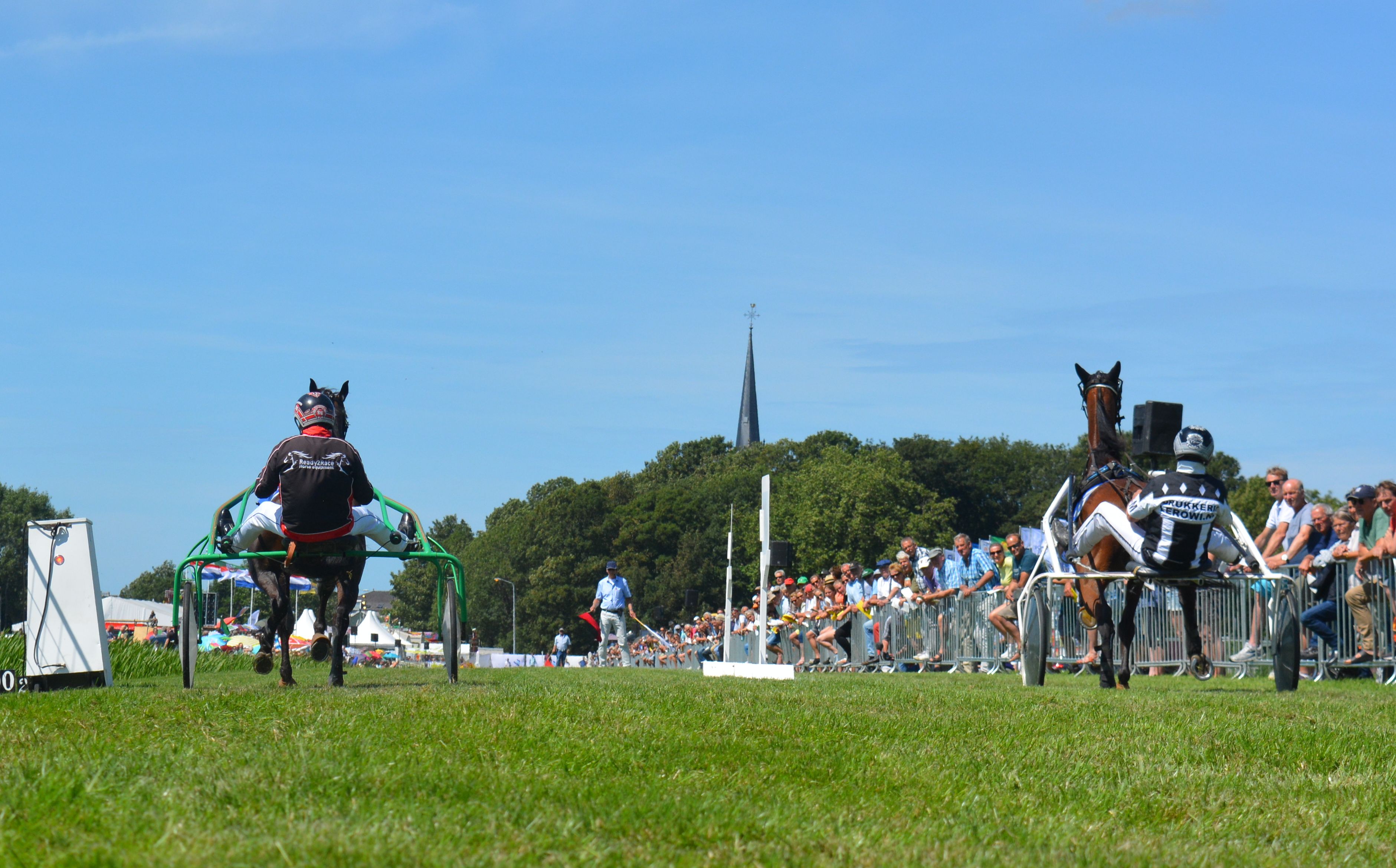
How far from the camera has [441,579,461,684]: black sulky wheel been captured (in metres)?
12.5

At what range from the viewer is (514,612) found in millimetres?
101375

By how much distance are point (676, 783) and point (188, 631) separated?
27.7ft

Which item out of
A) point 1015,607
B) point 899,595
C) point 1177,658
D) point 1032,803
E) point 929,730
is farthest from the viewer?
point 899,595

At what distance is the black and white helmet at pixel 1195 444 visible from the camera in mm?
12016

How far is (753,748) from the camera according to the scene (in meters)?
6.04

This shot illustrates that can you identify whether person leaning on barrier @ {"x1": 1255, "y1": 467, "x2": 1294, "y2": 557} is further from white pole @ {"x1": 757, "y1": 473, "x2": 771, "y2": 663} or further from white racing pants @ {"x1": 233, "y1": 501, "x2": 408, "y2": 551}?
white racing pants @ {"x1": 233, "y1": 501, "x2": 408, "y2": 551}

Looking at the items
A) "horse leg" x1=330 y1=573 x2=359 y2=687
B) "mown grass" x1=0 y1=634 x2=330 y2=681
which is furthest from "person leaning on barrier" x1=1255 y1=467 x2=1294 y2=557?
"mown grass" x1=0 y1=634 x2=330 y2=681

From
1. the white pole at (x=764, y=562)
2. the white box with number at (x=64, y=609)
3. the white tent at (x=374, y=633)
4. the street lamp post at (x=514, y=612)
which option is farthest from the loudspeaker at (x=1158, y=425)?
the white tent at (x=374, y=633)

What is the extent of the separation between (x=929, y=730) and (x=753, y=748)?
4.57 ft

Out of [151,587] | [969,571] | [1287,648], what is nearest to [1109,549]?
[1287,648]

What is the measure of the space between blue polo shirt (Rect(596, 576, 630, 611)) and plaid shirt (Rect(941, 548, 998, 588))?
8.57 meters

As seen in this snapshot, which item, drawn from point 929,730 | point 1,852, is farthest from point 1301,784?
point 1,852

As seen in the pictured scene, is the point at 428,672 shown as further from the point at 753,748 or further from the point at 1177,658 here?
the point at 753,748

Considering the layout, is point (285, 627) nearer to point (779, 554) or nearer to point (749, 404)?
point (779, 554)
